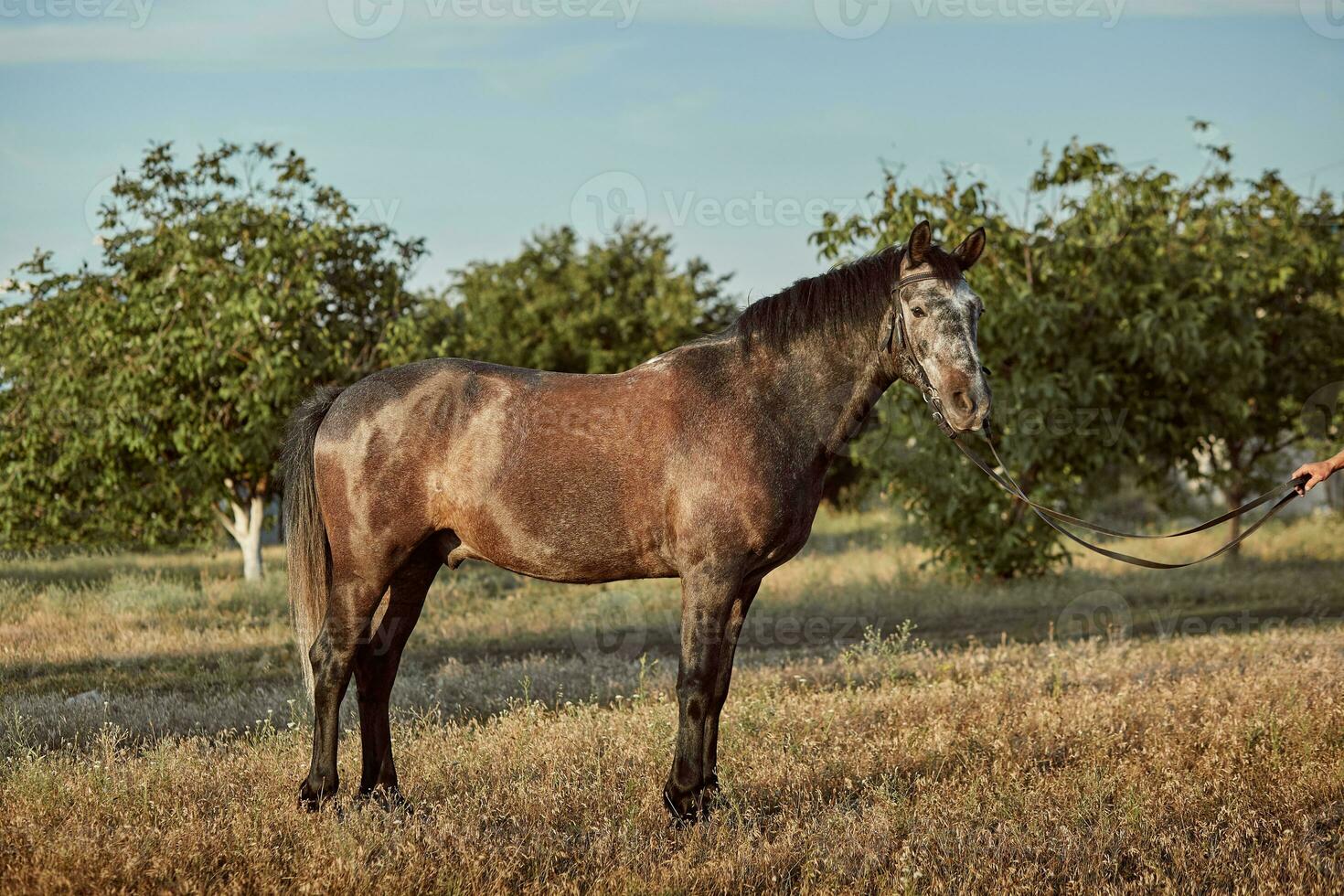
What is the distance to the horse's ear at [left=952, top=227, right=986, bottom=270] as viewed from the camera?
5.17m

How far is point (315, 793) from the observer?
210 inches

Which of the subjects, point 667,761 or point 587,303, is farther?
point 587,303

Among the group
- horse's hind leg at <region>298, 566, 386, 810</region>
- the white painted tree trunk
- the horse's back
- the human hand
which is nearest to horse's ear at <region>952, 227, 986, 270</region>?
the horse's back

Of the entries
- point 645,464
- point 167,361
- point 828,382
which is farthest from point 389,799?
point 167,361

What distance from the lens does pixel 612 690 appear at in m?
8.81

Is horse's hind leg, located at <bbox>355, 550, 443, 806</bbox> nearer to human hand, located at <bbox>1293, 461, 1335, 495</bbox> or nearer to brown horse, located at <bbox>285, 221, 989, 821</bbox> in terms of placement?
brown horse, located at <bbox>285, 221, 989, 821</bbox>

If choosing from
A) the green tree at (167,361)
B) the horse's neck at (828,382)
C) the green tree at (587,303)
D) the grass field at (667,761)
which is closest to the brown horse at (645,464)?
the horse's neck at (828,382)

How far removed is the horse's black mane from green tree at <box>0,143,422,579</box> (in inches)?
389

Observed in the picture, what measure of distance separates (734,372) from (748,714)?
2.78 m

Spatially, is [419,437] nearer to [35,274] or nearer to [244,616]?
[244,616]

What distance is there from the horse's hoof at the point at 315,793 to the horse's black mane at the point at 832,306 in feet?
9.93

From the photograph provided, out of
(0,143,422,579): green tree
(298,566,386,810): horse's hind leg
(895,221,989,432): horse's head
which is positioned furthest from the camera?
(0,143,422,579): green tree

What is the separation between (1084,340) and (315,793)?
1221 cm

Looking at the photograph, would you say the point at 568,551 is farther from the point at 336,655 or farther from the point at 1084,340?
the point at 1084,340
